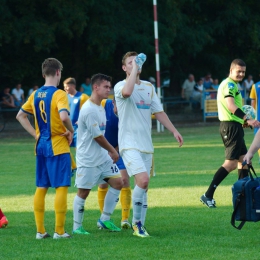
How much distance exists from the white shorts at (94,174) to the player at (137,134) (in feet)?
1.23

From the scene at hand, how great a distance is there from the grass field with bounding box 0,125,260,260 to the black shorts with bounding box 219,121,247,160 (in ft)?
2.38

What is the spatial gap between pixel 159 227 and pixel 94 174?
1.04 meters

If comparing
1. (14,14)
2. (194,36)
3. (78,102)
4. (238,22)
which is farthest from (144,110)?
(238,22)

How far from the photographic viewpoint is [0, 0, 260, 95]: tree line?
3173cm

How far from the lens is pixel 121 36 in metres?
33.9

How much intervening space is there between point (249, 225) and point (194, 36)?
89.7ft

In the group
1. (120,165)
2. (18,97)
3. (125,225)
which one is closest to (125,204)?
(125,225)

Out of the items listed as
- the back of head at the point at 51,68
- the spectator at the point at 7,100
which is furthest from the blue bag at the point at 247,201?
the spectator at the point at 7,100

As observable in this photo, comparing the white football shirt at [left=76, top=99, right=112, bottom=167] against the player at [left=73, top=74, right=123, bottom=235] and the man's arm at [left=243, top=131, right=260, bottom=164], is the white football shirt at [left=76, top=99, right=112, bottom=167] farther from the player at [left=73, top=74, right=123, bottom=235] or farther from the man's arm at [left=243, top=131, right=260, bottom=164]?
the man's arm at [left=243, top=131, right=260, bottom=164]

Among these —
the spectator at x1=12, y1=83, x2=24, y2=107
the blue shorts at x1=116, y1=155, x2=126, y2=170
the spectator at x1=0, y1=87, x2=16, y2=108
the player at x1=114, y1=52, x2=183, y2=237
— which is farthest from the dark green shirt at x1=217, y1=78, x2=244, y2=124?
the spectator at x1=12, y1=83, x2=24, y2=107

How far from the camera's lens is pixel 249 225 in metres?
9.24

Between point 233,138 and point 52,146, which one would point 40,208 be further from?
point 233,138

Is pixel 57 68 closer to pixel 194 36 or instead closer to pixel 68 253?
pixel 68 253

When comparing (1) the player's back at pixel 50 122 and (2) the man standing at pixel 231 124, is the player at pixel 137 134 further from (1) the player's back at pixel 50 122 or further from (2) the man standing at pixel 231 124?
(2) the man standing at pixel 231 124
